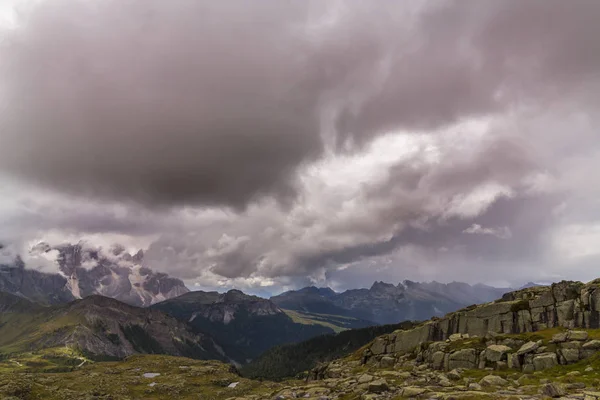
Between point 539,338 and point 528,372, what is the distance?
17522 millimetres

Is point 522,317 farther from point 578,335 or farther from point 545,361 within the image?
point 545,361

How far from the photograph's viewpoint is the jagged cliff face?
101 m

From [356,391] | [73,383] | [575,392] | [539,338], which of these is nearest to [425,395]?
[356,391]

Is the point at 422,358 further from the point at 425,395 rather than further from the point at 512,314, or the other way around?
the point at 425,395

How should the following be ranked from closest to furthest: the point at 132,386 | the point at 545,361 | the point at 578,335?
the point at 545,361, the point at 578,335, the point at 132,386

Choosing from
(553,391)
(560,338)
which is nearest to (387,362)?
(560,338)

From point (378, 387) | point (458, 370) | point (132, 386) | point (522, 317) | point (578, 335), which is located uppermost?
point (522, 317)

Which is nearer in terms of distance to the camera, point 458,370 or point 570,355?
point 570,355

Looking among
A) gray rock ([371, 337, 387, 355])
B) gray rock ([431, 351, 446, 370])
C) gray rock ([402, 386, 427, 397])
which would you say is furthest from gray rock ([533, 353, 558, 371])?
gray rock ([371, 337, 387, 355])

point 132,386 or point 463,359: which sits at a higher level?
point 463,359

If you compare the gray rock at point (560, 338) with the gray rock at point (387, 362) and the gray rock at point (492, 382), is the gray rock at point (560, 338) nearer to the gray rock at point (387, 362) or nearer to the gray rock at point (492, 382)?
the gray rock at point (492, 382)

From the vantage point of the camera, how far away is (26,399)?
10675 cm

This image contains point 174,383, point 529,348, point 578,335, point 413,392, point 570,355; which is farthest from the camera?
point 174,383

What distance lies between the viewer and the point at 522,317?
116 metres
